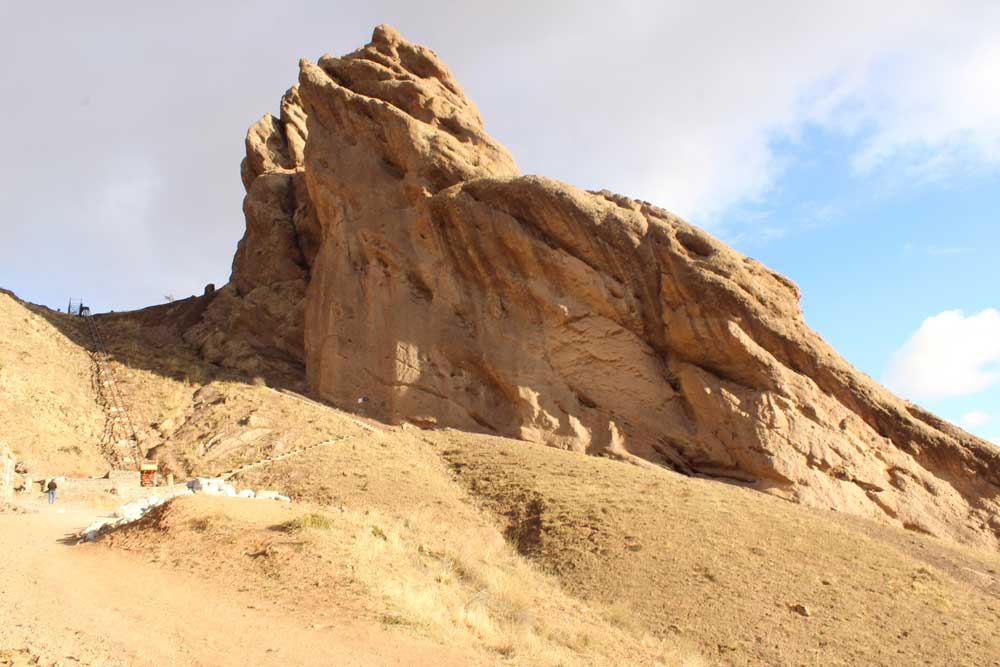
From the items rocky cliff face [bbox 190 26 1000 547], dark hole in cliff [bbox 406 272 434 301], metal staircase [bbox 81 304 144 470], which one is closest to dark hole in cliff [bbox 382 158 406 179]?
rocky cliff face [bbox 190 26 1000 547]

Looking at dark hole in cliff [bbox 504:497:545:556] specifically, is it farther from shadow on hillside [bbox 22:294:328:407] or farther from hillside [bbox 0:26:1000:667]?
shadow on hillside [bbox 22:294:328:407]

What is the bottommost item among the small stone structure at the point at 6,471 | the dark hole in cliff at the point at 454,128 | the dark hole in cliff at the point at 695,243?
the small stone structure at the point at 6,471

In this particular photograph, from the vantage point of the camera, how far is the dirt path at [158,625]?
8703mm

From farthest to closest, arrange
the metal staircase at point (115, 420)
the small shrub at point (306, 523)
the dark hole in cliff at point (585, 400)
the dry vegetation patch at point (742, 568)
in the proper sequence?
the dark hole in cliff at point (585, 400), the metal staircase at point (115, 420), the dry vegetation patch at point (742, 568), the small shrub at point (306, 523)

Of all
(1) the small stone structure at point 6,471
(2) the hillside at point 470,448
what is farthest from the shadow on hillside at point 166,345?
(1) the small stone structure at point 6,471

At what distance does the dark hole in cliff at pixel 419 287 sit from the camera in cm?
2898

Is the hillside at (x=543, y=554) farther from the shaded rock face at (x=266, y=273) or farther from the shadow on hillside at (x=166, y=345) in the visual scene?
the shaded rock face at (x=266, y=273)

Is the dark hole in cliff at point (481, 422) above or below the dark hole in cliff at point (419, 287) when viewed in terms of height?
below

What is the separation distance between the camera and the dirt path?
8.70m

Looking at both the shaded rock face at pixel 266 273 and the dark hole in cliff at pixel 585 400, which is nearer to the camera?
the dark hole in cliff at pixel 585 400

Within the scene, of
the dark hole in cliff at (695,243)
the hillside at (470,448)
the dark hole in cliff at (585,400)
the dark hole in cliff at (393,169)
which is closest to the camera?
the hillside at (470,448)

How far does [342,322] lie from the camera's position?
95.0ft

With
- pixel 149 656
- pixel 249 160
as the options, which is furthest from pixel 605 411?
pixel 249 160

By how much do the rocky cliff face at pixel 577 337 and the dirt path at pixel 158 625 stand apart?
15.2 meters
